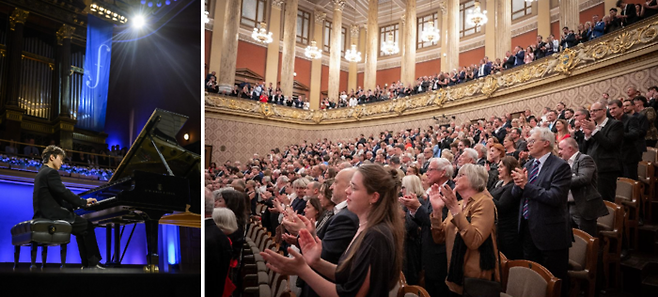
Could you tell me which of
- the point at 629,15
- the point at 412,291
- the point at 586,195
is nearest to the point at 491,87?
Result: the point at 629,15

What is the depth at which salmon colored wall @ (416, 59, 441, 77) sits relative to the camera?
804 inches

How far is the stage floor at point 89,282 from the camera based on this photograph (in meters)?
2.13

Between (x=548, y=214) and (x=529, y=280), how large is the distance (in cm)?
62

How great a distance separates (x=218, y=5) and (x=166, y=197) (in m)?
16.5

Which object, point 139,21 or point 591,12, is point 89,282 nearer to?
point 139,21

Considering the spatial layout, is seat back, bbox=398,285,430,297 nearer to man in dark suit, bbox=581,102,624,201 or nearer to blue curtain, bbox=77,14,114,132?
blue curtain, bbox=77,14,114,132

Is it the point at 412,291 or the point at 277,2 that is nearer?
the point at 412,291

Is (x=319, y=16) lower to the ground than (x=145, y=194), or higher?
higher

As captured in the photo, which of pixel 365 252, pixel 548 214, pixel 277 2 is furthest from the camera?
pixel 277 2

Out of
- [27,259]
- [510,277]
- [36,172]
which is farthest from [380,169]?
[27,259]

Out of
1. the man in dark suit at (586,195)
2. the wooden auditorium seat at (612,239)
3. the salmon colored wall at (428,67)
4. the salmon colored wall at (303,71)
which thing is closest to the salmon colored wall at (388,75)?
the salmon colored wall at (428,67)

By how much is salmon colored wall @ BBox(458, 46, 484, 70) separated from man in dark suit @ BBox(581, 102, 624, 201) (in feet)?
51.3

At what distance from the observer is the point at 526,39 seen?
17.0m

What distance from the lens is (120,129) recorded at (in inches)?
118
